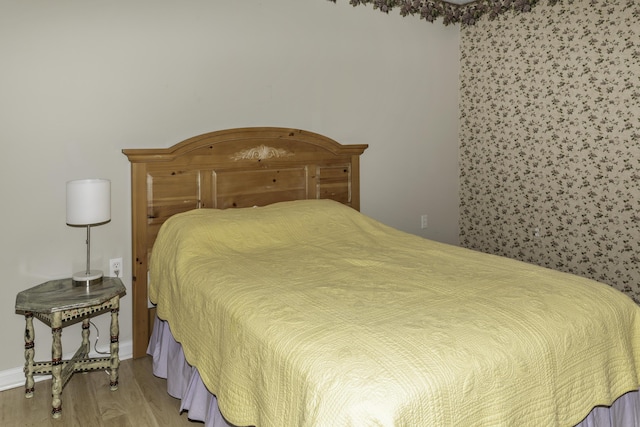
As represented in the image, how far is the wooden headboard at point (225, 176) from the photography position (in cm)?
257

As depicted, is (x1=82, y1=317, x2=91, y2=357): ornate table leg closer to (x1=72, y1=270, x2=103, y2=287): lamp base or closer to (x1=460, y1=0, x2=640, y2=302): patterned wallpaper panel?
(x1=72, y1=270, x2=103, y2=287): lamp base

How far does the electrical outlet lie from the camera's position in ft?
8.32

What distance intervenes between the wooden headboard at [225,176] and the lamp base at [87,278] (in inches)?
11.8

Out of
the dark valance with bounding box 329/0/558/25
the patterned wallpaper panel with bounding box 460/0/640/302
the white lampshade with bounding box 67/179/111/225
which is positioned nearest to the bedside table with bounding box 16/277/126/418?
the white lampshade with bounding box 67/179/111/225

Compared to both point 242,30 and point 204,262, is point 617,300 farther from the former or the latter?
point 242,30

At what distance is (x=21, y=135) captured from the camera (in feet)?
7.38

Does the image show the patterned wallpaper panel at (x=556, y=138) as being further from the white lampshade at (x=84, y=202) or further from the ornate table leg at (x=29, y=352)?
the ornate table leg at (x=29, y=352)

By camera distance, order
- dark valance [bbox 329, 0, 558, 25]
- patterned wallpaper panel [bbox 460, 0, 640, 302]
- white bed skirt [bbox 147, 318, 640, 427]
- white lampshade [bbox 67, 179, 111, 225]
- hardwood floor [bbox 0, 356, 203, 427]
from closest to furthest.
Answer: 1. white bed skirt [bbox 147, 318, 640, 427]
2. hardwood floor [bbox 0, 356, 203, 427]
3. white lampshade [bbox 67, 179, 111, 225]
4. patterned wallpaper panel [bbox 460, 0, 640, 302]
5. dark valance [bbox 329, 0, 558, 25]

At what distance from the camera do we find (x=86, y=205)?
2.18 metres

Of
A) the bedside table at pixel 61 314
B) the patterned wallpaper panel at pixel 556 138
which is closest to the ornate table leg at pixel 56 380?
the bedside table at pixel 61 314

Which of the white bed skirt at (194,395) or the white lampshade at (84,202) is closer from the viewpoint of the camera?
the white bed skirt at (194,395)

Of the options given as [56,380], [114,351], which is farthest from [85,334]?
[56,380]

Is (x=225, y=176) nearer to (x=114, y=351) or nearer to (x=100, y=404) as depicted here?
(x=114, y=351)

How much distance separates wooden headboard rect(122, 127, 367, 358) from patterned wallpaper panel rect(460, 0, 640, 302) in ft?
3.87
